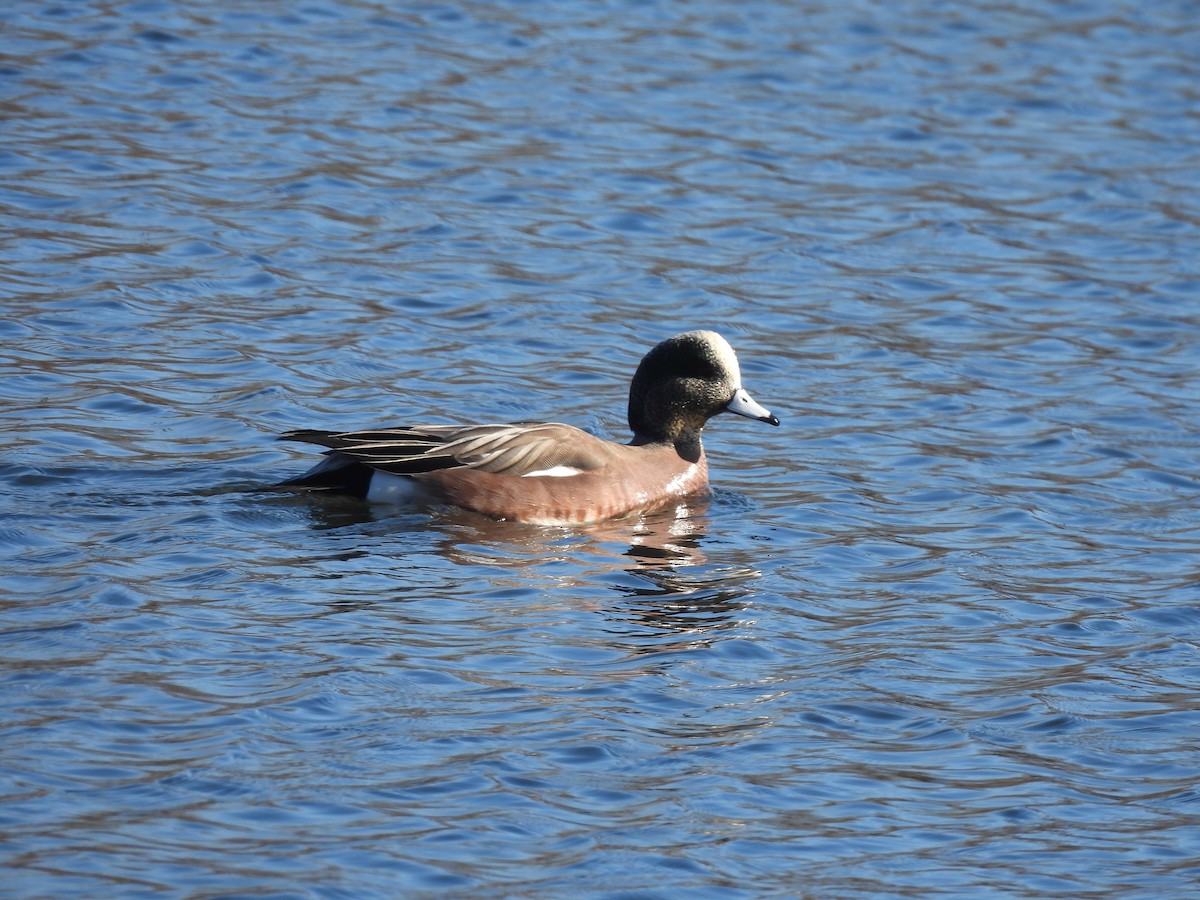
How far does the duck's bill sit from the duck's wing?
1006mm

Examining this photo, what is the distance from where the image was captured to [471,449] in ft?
→ 30.8

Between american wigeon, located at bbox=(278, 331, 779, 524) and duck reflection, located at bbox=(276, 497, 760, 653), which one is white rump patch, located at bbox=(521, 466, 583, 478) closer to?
american wigeon, located at bbox=(278, 331, 779, 524)

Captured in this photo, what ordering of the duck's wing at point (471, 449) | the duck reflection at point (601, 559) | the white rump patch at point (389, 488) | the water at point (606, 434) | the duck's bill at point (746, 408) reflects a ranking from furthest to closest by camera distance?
1. the duck's bill at point (746, 408)
2. the white rump patch at point (389, 488)
3. the duck's wing at point (471, 449)
4. the duck reflection at point (601, 559)
5. the water at point (606, 434)

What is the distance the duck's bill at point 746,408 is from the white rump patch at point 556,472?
115 cm

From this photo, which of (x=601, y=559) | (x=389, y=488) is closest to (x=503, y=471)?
(x=389, y=488)

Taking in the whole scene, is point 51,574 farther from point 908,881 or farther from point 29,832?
point 908,881

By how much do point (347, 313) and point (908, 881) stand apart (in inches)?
268

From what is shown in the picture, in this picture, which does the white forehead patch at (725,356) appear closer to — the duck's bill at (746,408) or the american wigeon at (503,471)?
the duck's bill at (746,408)

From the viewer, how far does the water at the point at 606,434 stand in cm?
623

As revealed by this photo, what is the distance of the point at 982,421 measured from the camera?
441 inches

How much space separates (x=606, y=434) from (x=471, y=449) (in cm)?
164

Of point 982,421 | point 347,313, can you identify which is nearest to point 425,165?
point 347,313

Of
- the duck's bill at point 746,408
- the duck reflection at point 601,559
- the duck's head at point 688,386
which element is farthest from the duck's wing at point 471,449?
the duck's bill at point 746,408

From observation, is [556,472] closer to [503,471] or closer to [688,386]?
[503,471]
